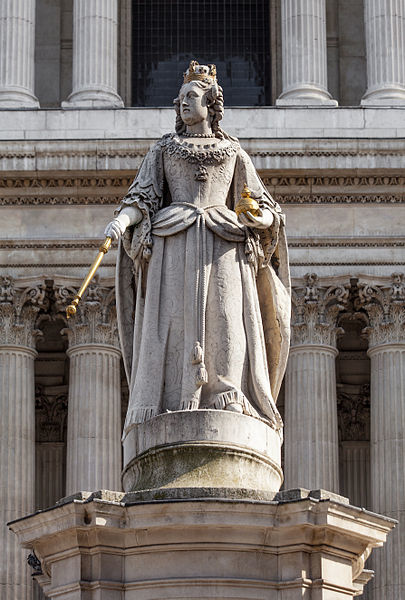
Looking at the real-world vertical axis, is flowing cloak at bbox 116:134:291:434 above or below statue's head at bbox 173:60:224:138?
below

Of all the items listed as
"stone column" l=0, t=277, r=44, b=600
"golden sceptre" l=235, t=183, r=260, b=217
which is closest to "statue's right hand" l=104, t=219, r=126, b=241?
"golden sceptre" l=235, t=183, r=260, b=217

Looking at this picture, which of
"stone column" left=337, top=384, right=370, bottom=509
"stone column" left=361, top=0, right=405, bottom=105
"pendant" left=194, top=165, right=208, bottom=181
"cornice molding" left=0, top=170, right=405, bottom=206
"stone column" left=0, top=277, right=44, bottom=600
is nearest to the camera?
"pendant" left=194, top=165, right=208, bottom=181

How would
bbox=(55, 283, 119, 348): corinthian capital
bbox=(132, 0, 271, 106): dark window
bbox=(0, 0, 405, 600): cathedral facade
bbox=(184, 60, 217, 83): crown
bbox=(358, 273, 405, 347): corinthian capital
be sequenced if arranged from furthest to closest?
bbox=(132, 0, 271, 106): dark window < bbox=(55, 283, 119, 348): corinthian capital < bbox=(358, 273, 405, 347): corinthian capital < bbox=(0, 0, 405, 600): cathedral facade < bbox=(184, 60, 217, 83): crown

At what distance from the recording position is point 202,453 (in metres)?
21.5

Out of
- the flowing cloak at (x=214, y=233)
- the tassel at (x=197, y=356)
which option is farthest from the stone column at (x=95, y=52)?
the tassel at (x=197, y=356)

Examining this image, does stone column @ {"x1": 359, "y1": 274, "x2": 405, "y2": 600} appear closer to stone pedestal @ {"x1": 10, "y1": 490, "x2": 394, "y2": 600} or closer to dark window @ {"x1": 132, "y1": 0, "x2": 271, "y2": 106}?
dark window @ {"x1": 132, "y1": 0, "x2": 271, "y2": 106}

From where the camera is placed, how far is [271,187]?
5066cm

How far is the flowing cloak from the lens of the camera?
2262 cm

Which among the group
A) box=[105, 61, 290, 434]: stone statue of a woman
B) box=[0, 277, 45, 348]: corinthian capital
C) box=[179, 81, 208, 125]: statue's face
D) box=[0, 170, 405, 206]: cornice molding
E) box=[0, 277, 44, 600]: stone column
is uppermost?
box=[0, 170, 405, 206]: cornice molding

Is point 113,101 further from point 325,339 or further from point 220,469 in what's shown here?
point 220,469

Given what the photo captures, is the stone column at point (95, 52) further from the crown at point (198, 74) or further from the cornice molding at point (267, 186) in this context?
the crown at point (198, 74)

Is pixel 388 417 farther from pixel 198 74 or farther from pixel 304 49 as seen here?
pixel 198 74

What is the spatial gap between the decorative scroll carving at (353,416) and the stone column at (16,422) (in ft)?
26.2

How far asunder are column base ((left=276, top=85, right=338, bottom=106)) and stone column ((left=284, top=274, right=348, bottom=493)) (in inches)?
216
